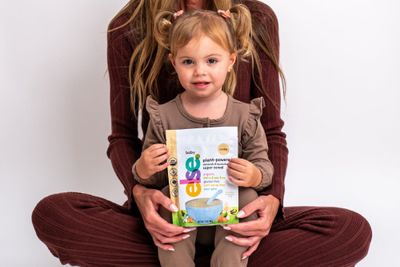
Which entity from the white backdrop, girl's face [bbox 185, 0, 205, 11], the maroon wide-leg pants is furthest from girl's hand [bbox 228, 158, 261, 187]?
the white backdrop

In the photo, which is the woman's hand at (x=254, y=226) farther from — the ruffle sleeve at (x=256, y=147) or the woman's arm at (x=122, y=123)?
the woman's arm at (x=122, y=123)

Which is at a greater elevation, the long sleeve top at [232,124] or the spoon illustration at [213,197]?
the long sleeve top at [232,124]

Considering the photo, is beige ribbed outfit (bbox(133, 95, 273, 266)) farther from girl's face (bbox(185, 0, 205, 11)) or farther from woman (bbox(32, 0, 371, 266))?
girl's face (bbox(185, 0, 205, 11))

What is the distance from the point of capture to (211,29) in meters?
1.81

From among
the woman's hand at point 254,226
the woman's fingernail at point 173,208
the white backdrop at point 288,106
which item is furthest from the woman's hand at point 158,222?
the white backdrop at point 288,106

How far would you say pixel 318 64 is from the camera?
274cm

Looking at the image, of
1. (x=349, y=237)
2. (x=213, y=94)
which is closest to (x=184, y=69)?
(x=213, y=94)

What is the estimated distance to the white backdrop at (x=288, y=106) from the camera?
268 cm

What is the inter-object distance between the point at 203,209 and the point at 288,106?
3.41ft

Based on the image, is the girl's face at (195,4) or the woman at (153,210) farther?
the girl's face at (195,4)

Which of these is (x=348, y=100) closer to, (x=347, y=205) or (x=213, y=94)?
(x=347, y=205)

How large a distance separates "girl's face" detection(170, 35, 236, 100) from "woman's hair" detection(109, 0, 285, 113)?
290 mm

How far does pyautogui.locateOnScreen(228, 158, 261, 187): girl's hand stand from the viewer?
1.80 meters

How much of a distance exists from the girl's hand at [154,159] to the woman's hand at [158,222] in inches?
3.2
